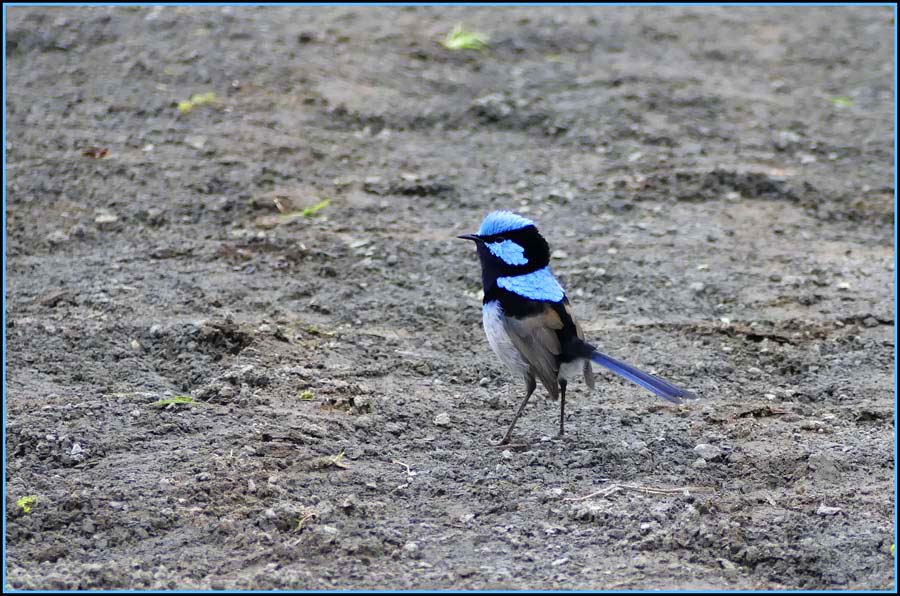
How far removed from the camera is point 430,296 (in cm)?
679

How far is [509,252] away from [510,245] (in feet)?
0.11

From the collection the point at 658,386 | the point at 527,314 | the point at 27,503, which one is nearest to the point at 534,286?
the point at 527,314

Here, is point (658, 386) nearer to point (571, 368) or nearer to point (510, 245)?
point (571, 368)

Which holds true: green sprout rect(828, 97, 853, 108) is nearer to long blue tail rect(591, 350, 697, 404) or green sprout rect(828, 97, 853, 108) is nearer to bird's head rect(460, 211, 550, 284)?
bird's head rect(460, 211, 550, 284)

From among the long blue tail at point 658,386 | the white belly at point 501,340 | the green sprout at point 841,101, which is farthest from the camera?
the green sprout at point 841,101

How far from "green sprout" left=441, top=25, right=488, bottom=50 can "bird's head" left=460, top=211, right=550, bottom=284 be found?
4830 millimetres

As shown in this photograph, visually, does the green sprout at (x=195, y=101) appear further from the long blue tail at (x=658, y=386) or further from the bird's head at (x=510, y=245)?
the long blue tail at (x=658, y=386)

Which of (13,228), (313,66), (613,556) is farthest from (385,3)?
(613,556)

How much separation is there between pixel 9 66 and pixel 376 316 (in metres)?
4.66

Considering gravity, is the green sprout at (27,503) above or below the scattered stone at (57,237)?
above

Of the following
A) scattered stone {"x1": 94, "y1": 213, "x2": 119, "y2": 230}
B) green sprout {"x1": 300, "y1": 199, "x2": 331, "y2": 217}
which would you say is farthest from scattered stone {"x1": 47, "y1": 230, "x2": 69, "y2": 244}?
green sprout {"x1": 300, "y1": 199, "x2": 331, "y2": 217}

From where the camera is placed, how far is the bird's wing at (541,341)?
5.35 m

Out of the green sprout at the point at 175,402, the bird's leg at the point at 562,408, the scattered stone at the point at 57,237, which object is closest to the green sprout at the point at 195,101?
the scattered stone at the point at 57,237

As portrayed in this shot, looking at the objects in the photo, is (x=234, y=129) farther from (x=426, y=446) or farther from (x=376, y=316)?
(x=426, y=446)
